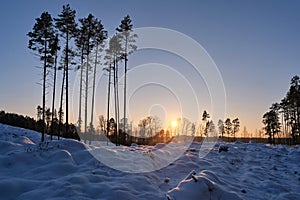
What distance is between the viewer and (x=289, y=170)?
39.2 ft

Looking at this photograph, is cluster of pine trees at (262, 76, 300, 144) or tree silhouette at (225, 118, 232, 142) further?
tree silhouette at (225, 118, 232, 142)

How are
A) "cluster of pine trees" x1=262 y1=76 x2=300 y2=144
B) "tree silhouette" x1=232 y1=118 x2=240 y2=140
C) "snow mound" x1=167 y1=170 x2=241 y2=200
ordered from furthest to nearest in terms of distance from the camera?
1. "tree silhouette" x1=232 y1=118 x2=240 y2=140
2. "cluster of pine trees" x1=262 y1=76 x2=300 y2=144
3. "snow mound" x1=167 y1=170 x2=241 y2=200

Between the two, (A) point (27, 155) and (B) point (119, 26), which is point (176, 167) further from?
(B) point (119, 26)

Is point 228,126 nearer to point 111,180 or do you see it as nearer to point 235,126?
point 235,126

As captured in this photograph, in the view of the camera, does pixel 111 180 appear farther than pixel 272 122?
No

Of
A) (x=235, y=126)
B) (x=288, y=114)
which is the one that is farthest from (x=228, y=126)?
(x=288, y=114)

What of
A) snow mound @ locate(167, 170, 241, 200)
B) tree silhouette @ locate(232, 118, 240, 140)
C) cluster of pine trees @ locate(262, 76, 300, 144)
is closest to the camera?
snow mound @ locate(167, 170, 241, 200)

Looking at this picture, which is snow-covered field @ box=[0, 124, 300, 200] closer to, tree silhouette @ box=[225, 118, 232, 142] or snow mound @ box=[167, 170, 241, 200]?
snow mound @ box=[167, 170, 241, 200]

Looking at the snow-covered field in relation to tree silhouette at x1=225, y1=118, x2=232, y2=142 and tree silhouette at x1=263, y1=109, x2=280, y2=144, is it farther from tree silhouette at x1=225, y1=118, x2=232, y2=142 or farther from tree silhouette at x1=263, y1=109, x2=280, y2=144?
tree silhouette at x1=225, y1=118, x2=232, y2=142

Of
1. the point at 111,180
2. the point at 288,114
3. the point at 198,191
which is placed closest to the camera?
the point at 198,191

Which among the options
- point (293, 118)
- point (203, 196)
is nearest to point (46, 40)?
point (203, 196)

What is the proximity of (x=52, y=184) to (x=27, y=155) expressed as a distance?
2569 mm

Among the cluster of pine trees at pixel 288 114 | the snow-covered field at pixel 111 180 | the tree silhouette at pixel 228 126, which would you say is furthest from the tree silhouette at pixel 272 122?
the snow-covered field at pixel 111 180

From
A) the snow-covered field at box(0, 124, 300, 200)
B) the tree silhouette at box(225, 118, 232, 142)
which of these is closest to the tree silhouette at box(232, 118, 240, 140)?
the tree silhouette at box(225, 118, 232, 142)
